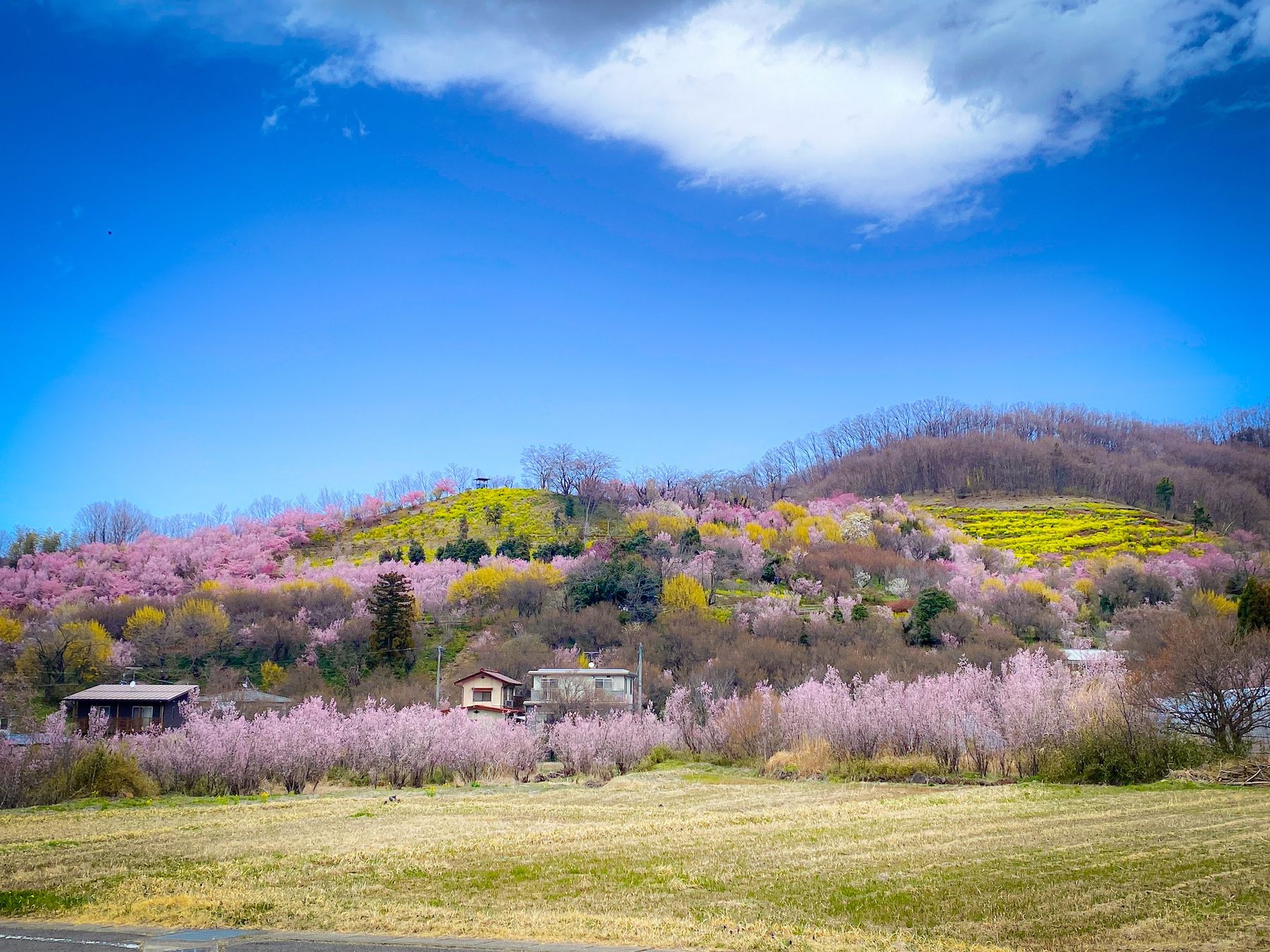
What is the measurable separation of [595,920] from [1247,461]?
129124mm

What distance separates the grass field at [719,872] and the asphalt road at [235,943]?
34 centimetres

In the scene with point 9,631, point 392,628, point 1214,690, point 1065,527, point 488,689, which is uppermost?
point 1065,527

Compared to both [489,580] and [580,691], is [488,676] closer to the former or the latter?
[580,691]

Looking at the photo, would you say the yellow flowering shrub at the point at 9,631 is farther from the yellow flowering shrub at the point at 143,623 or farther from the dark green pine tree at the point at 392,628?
the dark green pine tree at the point at 392,628

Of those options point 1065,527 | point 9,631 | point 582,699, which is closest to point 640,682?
point 582,699

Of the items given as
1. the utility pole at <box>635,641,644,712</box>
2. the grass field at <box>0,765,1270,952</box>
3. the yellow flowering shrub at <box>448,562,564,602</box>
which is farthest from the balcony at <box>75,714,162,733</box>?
the yellow flowering shrub at <box>448,562,564,602</box>

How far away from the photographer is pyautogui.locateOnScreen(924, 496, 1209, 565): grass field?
288 feet

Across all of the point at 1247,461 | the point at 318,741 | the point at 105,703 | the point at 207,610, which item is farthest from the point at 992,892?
the point at 1247,461

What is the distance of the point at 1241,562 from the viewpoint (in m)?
68.9

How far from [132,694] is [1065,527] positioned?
88080 millimetres

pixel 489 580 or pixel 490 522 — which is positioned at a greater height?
pixel 490 522

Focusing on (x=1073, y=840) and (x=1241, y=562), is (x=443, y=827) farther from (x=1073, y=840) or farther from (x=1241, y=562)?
(x=1241, y=562)

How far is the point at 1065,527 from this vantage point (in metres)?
98.2

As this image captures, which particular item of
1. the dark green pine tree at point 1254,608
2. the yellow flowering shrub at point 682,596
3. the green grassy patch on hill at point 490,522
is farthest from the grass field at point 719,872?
the green grassy patch on hill at point 490,522
